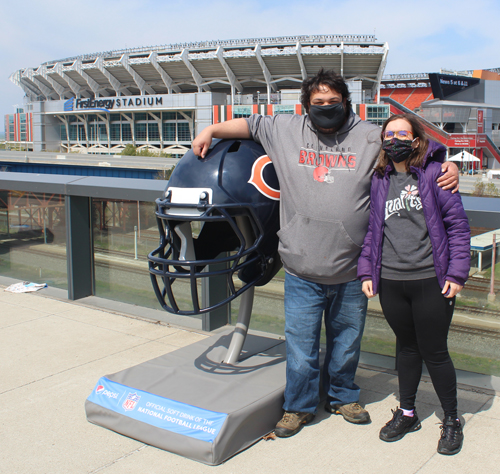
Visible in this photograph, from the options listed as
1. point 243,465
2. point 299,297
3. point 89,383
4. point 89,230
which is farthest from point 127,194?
point 243,465

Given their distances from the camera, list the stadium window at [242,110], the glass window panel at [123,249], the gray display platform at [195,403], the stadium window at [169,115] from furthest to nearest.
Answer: the stadium window at [169,115] → the stadium window at [242,110] → the glass window panel at [123,249] → the gray display platform at [195,403]

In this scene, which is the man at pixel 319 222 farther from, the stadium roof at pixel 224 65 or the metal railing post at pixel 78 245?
the stadium roof at pixel 224 65

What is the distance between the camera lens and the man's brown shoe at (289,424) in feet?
9.33

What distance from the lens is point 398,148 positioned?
8.25ft

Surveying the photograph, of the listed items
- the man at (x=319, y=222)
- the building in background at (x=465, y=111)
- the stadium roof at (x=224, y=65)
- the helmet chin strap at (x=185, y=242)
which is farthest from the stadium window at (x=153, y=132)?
the man at (x=319, y=222)

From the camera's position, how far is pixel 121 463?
263cm

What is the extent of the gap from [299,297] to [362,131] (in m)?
0.99

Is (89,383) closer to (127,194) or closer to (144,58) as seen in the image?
(127,194)

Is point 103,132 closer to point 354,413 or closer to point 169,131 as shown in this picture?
point 169,131

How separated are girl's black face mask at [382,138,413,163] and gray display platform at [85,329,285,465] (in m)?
1.48

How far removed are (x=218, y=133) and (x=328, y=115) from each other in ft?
2.17

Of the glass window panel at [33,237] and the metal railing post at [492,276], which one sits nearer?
the metal railing post at [492,276]

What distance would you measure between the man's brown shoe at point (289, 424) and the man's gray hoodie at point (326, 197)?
0.79 meters

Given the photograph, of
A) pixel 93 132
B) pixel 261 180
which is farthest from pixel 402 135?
pixel 93 132
